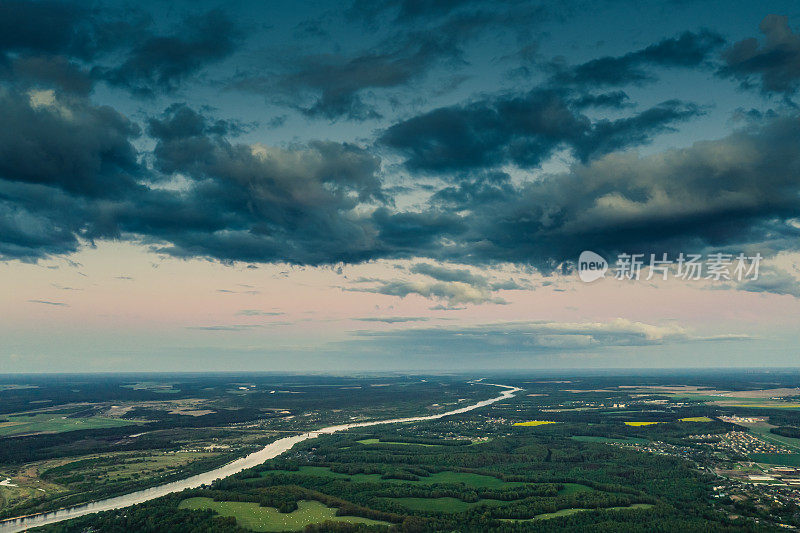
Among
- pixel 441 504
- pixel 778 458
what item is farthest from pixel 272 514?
pixel 778 458

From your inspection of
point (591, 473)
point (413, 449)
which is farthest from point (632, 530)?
point (413, 449)

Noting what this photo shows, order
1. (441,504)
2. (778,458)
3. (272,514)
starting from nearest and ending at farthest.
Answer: (272,514) < (441,504) < (778,458)

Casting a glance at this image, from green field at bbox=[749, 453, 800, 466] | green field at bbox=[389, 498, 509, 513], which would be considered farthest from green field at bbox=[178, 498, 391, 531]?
green field at bbox=[749, 453, 800, 466]

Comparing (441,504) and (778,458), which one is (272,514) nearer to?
(441,504)

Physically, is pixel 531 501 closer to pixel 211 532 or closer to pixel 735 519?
pixel 735 519

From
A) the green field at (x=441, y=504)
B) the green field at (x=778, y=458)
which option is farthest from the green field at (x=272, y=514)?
the green field at (x=778, y=458)
